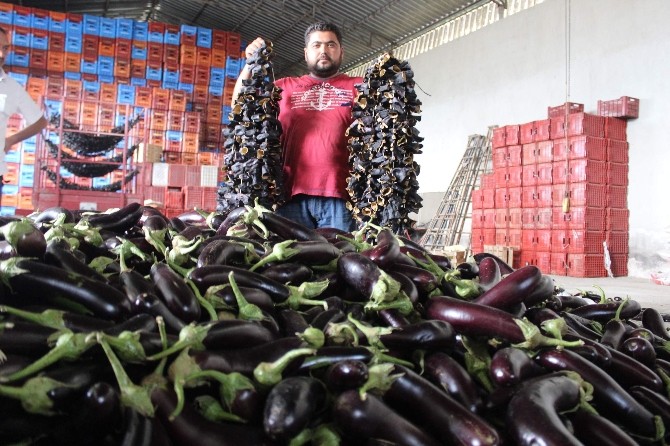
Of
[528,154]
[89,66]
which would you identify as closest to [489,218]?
[528,154]

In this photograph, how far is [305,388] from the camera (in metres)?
0.71

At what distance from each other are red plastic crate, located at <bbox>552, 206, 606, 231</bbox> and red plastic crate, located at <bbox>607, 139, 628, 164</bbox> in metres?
0.74

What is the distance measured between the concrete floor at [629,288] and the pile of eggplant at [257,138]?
10.3 ft

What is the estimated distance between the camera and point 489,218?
898 cm

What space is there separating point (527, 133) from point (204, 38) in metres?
6.54

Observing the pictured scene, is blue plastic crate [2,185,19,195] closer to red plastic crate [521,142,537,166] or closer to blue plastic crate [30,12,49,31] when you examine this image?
blue plastic crate [30,12,49,31]

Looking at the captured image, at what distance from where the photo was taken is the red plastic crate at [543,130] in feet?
25.9

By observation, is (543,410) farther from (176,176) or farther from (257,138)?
(176,176)

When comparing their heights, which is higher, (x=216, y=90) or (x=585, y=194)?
(x=216, y=90)

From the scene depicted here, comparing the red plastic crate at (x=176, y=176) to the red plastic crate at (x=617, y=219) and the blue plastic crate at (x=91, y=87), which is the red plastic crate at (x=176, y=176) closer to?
the blue plastic crate at (x=91, y=87)

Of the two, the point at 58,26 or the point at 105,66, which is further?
the point at 105,66

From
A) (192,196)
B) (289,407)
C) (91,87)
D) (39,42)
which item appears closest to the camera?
(289,407)

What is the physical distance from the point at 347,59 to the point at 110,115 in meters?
6.68

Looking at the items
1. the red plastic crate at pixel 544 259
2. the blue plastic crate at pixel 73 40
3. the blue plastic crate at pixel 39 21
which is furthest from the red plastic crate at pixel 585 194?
the blue plastic crate at pixel 39 21
